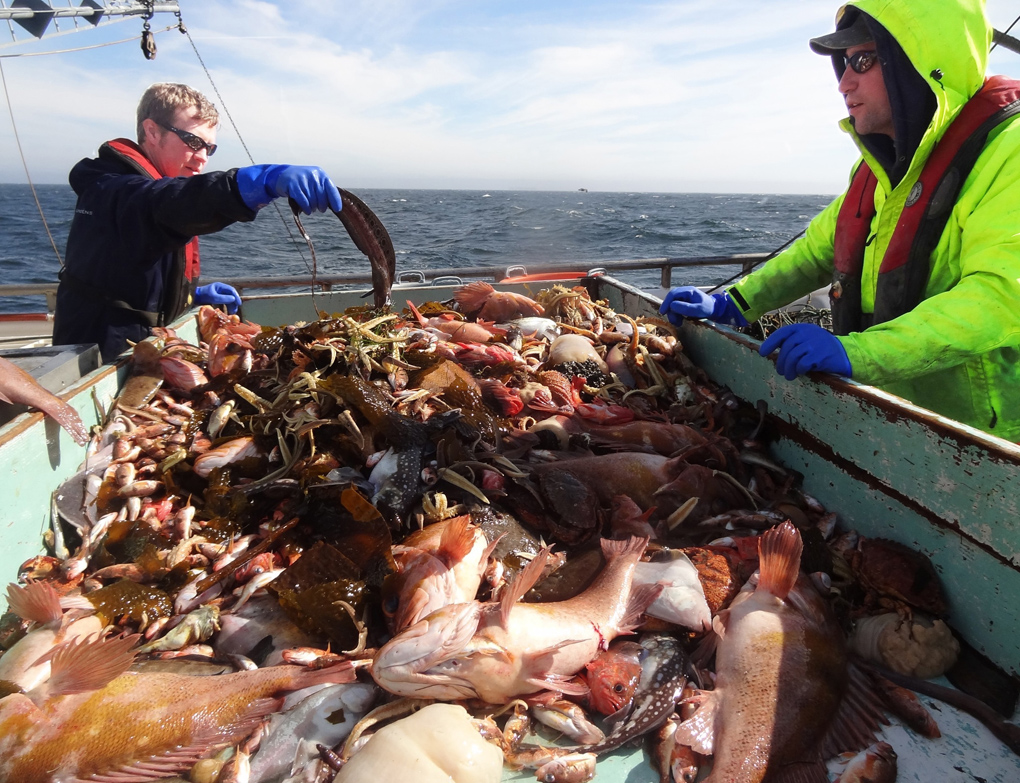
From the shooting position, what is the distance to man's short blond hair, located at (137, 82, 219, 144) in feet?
12.3

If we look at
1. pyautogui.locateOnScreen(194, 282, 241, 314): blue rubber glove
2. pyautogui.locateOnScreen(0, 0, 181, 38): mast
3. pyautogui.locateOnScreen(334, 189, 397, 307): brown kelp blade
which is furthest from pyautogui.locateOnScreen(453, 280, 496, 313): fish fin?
pyautogui.locateOnScreen(0, 0, 181, 38): mast

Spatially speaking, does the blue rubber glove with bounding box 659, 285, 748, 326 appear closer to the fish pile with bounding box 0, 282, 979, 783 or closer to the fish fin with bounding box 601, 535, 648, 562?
the fish pile with bounding box 0, 282, 979, 783

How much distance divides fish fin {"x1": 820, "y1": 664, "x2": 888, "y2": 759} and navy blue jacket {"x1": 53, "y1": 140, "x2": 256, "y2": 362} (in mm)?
3514

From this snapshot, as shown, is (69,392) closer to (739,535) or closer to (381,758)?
(381,758)

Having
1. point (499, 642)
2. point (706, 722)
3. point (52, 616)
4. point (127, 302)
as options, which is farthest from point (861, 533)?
point (127, 302)

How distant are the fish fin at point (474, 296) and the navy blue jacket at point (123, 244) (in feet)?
5.72

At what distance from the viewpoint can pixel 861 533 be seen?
7.82ft

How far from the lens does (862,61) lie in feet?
9.03

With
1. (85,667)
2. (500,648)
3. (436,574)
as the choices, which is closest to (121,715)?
(85,667)

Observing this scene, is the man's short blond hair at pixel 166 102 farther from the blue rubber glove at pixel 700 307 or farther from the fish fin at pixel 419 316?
the blue rubber glove at pixel 700 307

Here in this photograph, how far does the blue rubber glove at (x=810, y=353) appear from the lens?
7.95 ft

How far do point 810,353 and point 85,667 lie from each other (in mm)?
2837

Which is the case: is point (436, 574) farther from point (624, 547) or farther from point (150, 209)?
point (150, 209)

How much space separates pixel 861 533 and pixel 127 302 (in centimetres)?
431
